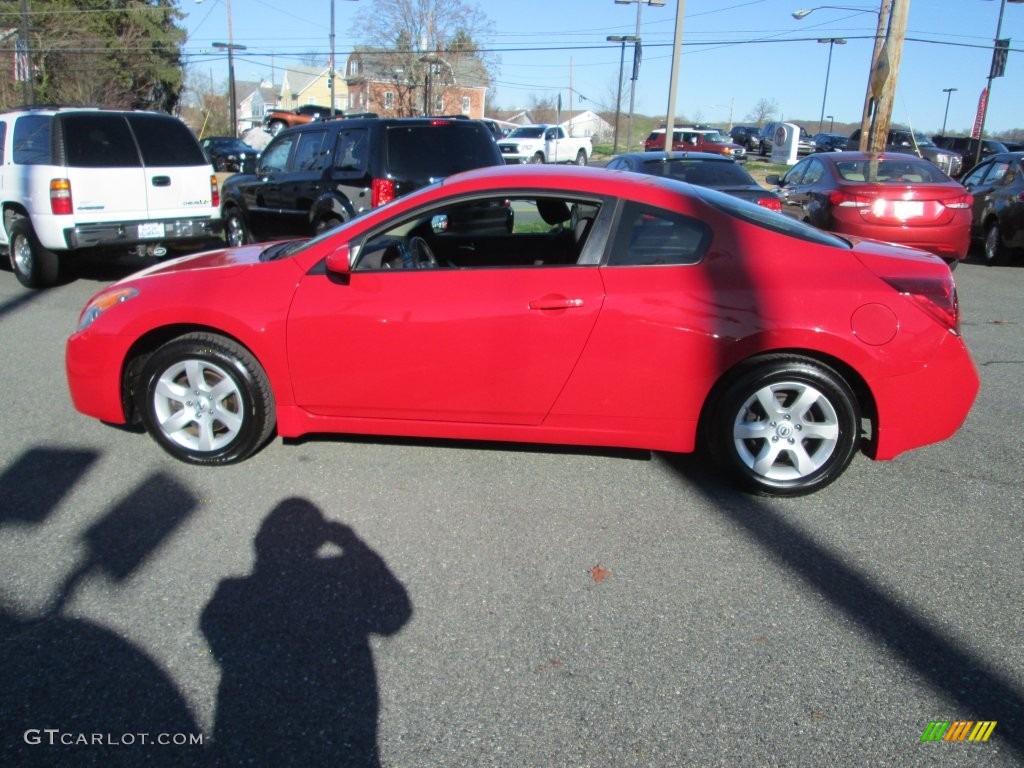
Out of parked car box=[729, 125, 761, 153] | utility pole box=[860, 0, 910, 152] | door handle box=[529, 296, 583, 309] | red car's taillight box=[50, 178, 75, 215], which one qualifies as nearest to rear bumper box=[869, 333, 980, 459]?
door handle box=[529, 296, 583, 309]

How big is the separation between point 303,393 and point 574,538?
5.29ft

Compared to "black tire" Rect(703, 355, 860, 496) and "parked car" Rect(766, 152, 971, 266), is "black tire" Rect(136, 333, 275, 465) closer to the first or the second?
"black tire" Rect(703, 355, 860, 496)

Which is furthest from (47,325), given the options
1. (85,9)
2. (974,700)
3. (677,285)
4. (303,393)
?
(85,9)

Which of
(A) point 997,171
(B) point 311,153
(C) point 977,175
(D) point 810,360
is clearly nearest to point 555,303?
(D) point 810,360

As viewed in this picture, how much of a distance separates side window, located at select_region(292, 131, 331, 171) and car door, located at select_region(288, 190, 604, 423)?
220 inches

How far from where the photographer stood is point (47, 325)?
7.70 m

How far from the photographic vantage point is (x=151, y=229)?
9266 millimetres

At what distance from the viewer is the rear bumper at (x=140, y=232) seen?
28.9 feet

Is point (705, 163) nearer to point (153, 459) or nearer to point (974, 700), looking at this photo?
point (153, 459)

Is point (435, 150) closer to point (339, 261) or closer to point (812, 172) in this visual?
point (339, 261)

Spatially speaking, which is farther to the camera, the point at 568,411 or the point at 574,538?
the point at 568,411

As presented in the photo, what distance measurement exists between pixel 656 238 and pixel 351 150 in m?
5.83

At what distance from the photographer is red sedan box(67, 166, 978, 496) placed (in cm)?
397

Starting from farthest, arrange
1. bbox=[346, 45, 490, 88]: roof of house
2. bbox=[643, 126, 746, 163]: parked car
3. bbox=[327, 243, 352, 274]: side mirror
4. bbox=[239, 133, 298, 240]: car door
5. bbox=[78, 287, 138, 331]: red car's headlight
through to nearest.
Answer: bbox=[346, 45, 490, 88]: roof of house
bbox=[643, 126, 746, 163]: parked car
bbox=[239, 133, 298, 240]: car door
bbox=[78, 287, 138, 331]: red car's headlight
bbox=[327, 243, 352, 274]: side mirror
